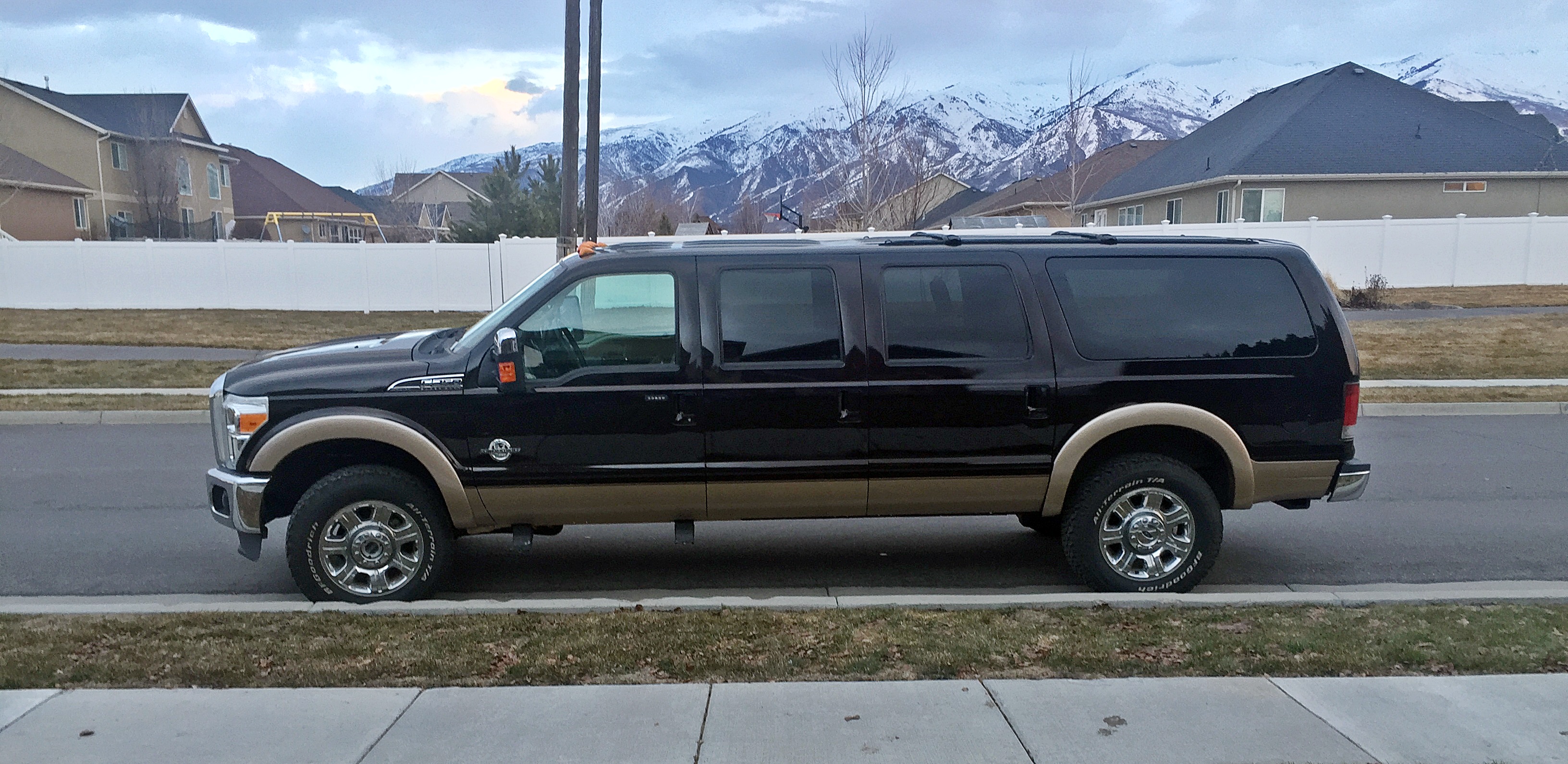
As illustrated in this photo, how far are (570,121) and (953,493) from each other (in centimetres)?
1135

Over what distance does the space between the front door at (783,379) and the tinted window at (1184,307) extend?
1.24 m

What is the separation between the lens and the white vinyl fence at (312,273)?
86.0 feet

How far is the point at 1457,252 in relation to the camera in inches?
1030

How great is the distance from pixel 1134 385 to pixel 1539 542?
344 centimetres

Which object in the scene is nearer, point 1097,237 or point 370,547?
point 370,547

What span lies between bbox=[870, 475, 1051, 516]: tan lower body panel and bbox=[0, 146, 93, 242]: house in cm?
4013

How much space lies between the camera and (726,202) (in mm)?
167000

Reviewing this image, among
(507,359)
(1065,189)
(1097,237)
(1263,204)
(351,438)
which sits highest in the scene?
(1065,189)

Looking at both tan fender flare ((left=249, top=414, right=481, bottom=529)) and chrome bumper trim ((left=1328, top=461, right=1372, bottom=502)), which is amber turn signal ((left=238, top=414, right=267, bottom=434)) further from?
chrome bumper trim ((left=1328, top=461, right=1372, bottom=502))

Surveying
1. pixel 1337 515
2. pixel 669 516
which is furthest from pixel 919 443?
pixel 1337 515

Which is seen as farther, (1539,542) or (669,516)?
(1539,542)

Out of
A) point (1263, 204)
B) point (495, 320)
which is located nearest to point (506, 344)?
point (495, 320)

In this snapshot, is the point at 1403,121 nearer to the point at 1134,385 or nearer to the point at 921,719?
the point at 1134,385

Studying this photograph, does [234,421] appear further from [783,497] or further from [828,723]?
[828,723]
